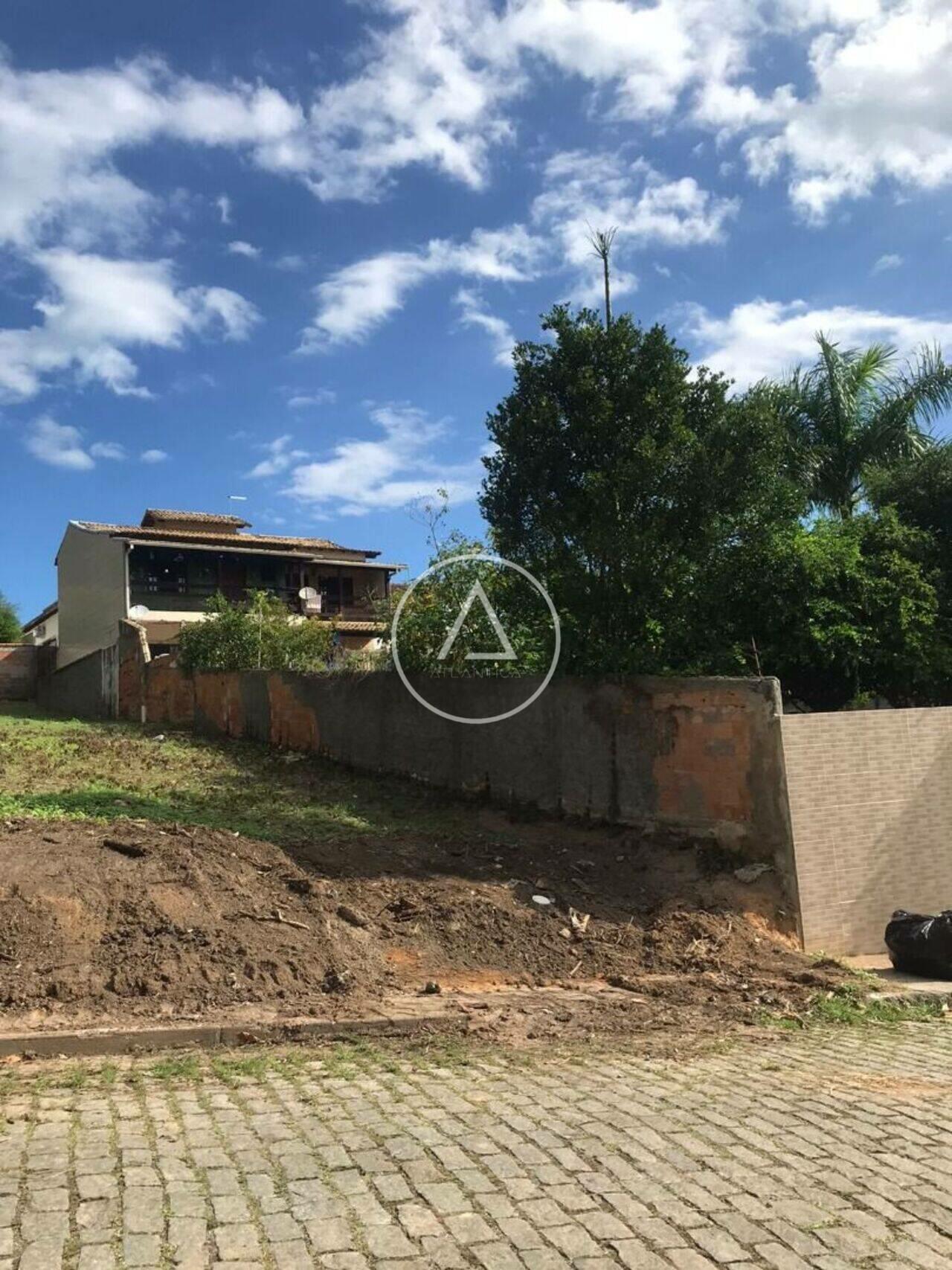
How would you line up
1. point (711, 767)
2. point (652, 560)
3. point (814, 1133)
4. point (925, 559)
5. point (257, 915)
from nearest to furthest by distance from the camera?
1. point (814, 1133)
2. point (257, 915)
3. point (711, 767)
4. point (652, 560)
5. point (925, 559)

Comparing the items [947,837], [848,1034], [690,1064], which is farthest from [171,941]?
[947,837]

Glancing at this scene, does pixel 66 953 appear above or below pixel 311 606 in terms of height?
below

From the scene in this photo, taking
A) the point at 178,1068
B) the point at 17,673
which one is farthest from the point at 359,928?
the point at 17,673

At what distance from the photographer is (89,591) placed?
109 ft

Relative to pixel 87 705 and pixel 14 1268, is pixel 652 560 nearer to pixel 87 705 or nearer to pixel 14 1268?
pixel 14 1268

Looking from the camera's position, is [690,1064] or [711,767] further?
[711,767]

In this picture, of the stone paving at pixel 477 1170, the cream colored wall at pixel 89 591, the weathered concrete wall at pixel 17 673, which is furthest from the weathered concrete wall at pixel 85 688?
the stone paving at pixel 477 1170

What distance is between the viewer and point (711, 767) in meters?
8.13

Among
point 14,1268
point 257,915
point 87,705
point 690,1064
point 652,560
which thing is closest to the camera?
point 14,1268

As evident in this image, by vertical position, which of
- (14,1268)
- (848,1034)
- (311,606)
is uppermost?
(311,606)

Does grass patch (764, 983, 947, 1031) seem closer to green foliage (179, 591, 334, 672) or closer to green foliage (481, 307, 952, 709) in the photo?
green foliage (481, 307, 952, 709)

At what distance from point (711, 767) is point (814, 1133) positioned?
444cm

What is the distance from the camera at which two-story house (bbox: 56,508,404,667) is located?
30.5 m

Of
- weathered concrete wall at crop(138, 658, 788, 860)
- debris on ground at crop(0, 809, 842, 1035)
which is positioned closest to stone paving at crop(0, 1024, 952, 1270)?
debris on ground at crop(0, 809, 842, 1035)
